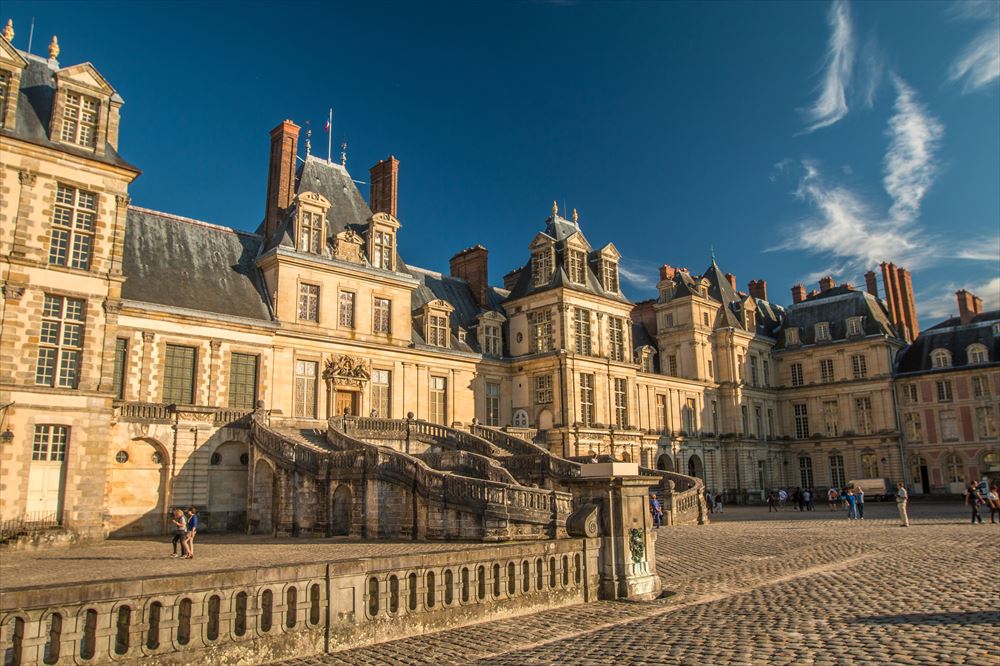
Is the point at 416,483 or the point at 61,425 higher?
the point at 61,425

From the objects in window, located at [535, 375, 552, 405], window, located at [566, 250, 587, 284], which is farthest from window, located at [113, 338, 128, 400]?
window, located at [566, 250, 587, 284]

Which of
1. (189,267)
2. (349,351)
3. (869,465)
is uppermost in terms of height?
(189,267)

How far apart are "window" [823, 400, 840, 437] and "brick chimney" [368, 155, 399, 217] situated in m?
37.6

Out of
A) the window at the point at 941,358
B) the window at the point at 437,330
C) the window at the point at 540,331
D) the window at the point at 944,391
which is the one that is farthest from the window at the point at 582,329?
the window at the point at 941,358

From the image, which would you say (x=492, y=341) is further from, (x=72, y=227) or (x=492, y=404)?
(x=72, y=227)

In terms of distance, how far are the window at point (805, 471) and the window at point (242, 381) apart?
43426mm

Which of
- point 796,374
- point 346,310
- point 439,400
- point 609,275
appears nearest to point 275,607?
point 346,310

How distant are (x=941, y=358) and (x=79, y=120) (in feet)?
176

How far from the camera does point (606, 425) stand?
127ft

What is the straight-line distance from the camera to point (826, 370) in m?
56.7

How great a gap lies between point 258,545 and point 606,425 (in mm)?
22061

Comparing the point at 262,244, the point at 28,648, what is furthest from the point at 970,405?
the point at 28,648

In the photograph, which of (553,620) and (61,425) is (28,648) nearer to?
(553,620)

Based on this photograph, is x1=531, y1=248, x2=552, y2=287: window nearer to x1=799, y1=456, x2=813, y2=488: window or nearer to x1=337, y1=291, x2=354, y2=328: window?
x1=337, y1=291, x2=354, y2=328: window
